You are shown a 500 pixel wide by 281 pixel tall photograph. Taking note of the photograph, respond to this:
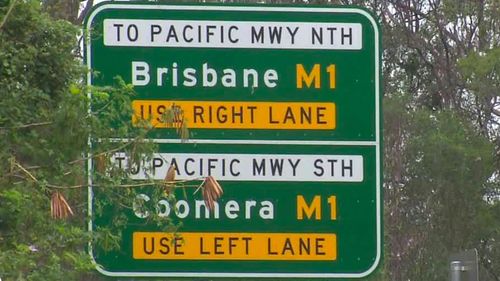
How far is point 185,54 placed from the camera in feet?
18.5

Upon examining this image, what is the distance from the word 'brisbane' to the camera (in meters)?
5.64

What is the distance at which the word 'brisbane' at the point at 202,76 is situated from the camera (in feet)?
18.5

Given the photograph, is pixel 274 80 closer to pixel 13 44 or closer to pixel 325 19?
pixel 325 19

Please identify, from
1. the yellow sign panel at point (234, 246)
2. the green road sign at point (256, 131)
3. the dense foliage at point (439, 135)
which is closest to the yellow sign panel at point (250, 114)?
the green road sign at point (256, 131)

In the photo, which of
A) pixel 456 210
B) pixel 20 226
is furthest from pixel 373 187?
pixel 456 210

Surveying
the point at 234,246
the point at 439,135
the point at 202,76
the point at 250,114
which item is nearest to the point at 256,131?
the point at 250,114

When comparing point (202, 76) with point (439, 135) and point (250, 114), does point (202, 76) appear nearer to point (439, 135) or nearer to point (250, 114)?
point (250, 114)

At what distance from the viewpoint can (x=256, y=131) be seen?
18.6 ft

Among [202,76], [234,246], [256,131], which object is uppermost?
[202,76]

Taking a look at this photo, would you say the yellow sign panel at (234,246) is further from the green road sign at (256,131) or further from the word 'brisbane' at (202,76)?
the word 'brisbane' at (202,76)

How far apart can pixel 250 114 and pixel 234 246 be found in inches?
20.9

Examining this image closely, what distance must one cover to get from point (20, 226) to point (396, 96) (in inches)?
1114

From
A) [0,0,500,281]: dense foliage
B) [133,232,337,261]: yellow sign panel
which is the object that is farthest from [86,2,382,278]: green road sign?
[0,0,500,281]: dense foliage

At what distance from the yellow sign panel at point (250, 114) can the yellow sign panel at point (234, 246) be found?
0.44m
